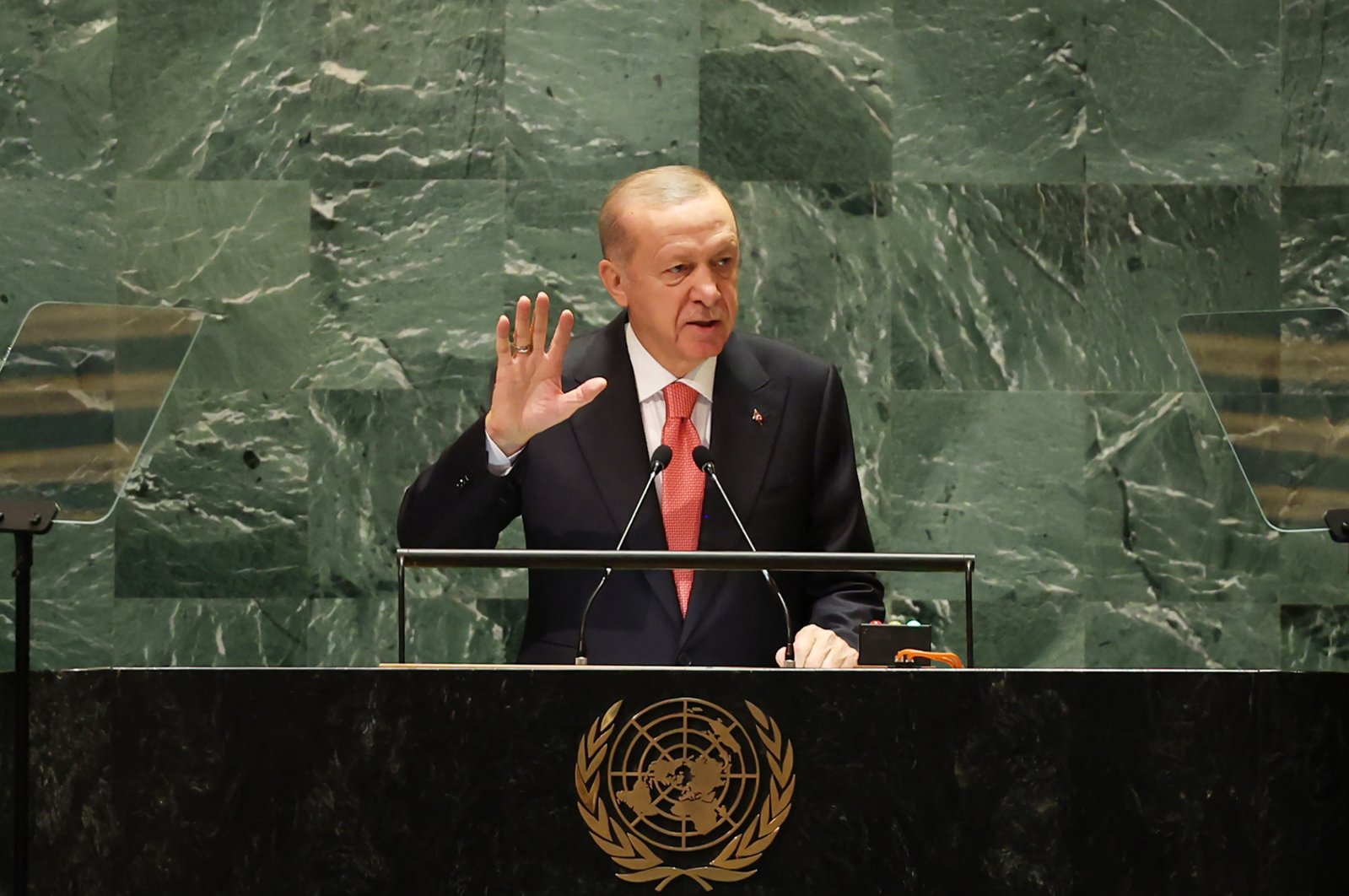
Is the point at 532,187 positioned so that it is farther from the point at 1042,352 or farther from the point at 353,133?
the point at 1042,352

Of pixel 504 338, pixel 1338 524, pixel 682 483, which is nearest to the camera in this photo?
pixel 1338 524

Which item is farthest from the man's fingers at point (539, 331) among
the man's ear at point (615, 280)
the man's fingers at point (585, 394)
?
the man's ear at point (615, 280)

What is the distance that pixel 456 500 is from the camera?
3482mm

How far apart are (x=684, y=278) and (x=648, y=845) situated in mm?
1653

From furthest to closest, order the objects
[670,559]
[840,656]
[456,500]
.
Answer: [456,500] < [840,656] < [670,559]

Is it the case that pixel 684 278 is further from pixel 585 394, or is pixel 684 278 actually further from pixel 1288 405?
pixel 1288 405

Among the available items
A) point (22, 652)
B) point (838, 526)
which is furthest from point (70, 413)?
point (838, 526)

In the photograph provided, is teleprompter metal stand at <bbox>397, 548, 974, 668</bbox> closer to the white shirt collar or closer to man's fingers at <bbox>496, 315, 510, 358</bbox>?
man's fingers at <bbox>496, 315, 510, 358</bbox>

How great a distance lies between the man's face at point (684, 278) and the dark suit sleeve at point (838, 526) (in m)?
0.32

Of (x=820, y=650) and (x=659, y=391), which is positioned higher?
(x=659, y=391)

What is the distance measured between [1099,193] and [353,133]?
239cm

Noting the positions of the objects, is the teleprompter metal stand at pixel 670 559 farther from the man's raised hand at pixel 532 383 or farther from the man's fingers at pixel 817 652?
the man's raised hand at pixel 532 383

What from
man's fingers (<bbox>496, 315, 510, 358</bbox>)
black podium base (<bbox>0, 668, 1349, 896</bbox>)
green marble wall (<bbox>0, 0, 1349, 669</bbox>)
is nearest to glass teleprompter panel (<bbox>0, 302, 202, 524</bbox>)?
black podium base (<bbox>0, 668, 1349, 896</bbox>)

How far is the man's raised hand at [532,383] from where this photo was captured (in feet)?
10.3
